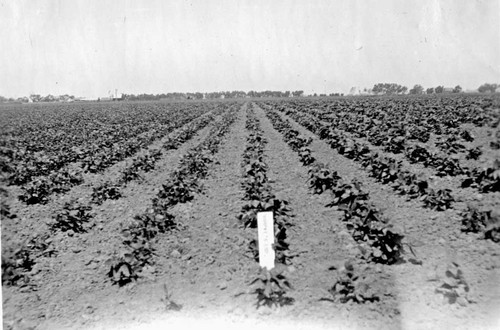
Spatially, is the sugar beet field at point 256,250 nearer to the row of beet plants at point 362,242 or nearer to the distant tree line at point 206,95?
the row of beet plants at point 362,242

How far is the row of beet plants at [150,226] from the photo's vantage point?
5438 mm

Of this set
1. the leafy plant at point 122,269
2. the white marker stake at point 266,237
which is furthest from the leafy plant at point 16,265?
the white marker stake at point 266,237

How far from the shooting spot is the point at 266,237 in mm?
4223

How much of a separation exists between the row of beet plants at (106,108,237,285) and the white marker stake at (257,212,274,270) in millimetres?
2035

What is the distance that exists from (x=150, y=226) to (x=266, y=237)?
3.09 meters

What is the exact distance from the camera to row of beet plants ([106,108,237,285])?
5.44 m

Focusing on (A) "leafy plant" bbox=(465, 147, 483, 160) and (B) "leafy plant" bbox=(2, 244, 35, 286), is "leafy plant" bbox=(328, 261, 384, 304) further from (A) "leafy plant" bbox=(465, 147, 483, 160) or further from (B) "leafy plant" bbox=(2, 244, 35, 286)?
(A) "leafy plant" bbox=(465, 147, 483, 160)

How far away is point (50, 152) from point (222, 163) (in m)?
8.19

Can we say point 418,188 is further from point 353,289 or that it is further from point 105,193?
point 105,193

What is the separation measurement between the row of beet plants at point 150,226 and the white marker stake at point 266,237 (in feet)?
6.68

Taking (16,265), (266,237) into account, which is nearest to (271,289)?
(266,237)

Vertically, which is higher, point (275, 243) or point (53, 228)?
point (275, 243)

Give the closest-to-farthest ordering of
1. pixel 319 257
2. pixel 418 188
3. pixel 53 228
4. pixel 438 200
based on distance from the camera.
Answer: pixel 319 257, pixel 438 200, pixel 53 228, pixel 418 188

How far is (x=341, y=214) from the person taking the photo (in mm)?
7516
